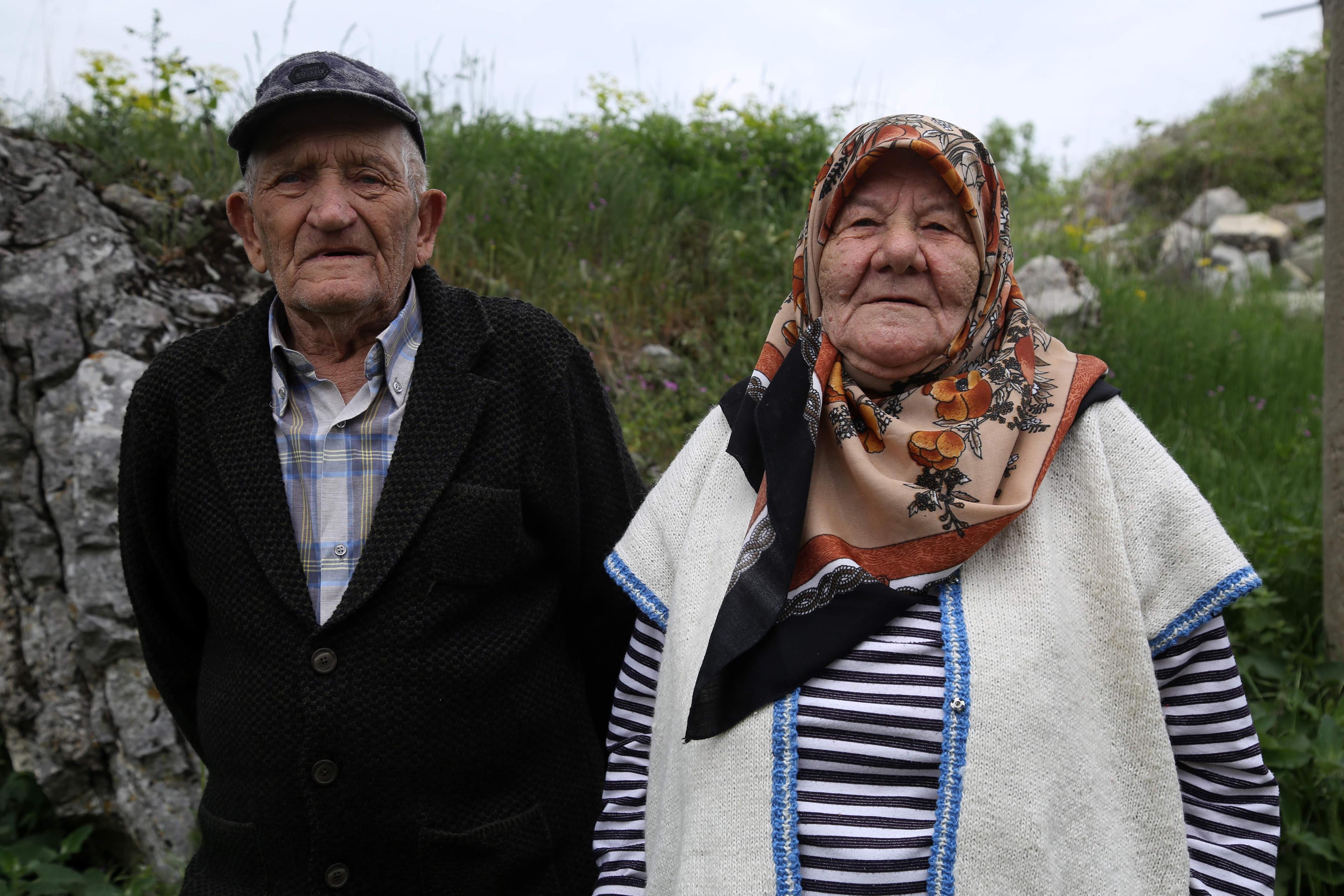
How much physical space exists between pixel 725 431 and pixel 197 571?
1128 mm

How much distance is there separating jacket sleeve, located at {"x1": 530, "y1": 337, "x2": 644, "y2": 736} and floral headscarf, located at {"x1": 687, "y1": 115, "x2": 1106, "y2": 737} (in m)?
0.46

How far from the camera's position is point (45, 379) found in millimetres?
3166

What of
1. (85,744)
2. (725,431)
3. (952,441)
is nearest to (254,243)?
(725,431)

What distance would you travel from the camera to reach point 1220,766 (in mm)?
1556

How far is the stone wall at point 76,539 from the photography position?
3.09 metres

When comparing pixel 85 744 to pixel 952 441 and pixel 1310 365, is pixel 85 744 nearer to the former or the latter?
pixel 952 441

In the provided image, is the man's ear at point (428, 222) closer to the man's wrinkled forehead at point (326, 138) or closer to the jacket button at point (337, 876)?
the man's wrinkled forehead at point (326, 138)

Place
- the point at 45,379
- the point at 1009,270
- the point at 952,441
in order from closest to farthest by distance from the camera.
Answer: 1. the point at 952,441
2. the point at 1009,270
3. the point at 45,379

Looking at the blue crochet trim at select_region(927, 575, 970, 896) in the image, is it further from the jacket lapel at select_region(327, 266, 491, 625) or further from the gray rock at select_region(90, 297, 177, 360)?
the gray rock at select_region(90, 297, 177, 360)

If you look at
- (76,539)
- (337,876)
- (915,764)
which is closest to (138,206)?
(76,539)

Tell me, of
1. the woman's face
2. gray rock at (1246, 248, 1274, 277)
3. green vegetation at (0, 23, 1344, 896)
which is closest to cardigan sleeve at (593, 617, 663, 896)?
the woman's face

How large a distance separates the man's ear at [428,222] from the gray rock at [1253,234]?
10.4 metres

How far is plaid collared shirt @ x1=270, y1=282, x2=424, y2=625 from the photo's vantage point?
1.92 meters

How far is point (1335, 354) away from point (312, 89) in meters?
2.95
